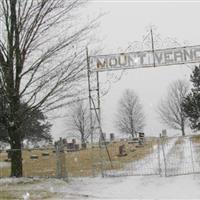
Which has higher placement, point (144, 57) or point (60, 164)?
point (144, 57)

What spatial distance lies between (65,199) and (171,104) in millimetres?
77687

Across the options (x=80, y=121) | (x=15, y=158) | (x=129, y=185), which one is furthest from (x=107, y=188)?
(x=80, y=121)

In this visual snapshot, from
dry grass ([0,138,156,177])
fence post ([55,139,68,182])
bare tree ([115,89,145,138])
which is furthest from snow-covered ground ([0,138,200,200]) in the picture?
bare tree ([115,89,145,138])

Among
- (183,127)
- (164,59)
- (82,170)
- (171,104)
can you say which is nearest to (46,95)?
(82,170)

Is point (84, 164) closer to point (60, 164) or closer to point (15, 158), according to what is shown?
point (60, 164)

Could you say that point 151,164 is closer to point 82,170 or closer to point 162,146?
point 162,146

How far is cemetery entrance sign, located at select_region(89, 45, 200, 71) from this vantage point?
20.4 metres

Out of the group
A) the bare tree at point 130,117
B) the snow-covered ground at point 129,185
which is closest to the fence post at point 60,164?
the snow-covered ground at point 129,185

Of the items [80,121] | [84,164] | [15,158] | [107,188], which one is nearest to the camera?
[107,188]

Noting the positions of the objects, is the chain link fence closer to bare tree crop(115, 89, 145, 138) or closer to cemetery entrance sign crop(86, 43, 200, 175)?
cemetery entrance sign crop(86, 43, 200, 175)

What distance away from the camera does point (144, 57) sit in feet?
68.2

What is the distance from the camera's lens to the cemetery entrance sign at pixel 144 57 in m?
20.4

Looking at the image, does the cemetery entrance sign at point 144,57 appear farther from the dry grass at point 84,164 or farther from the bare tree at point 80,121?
the bare tree at point 80,121

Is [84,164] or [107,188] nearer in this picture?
[107,188]
